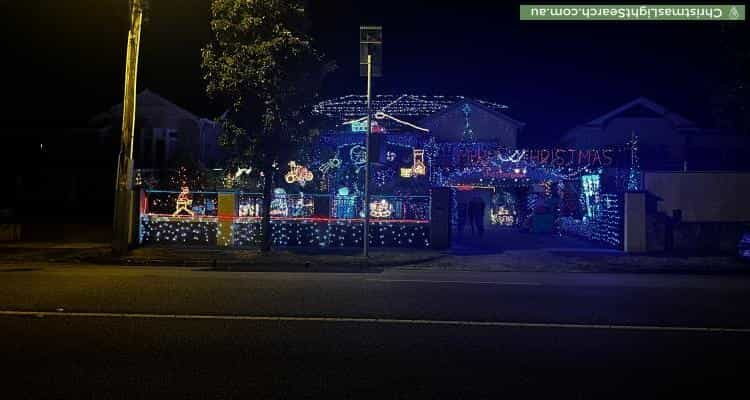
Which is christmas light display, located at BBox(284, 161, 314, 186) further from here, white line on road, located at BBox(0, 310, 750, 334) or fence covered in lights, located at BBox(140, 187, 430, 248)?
white line on road, located at BBox(0, 310, 750, 334)

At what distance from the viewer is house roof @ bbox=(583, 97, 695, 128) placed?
27219mm

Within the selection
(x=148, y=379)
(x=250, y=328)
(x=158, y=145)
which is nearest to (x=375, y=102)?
(x=158, y=145)

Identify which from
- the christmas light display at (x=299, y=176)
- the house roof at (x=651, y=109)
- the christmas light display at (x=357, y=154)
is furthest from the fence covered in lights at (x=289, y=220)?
the house roof at (x=651, y=109)

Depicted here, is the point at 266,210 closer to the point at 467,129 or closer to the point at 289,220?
the point at 289,220

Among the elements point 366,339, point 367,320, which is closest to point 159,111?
point 367,320

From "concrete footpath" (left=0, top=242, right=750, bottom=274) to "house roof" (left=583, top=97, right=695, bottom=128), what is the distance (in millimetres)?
11914

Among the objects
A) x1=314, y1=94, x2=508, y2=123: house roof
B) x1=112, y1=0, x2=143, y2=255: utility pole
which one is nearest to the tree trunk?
x1=112, y1=0, x2=143, y2=255: utility pole

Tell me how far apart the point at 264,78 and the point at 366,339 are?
967cm

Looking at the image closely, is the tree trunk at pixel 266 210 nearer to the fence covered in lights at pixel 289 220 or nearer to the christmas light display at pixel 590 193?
the fence covered in lights at pixel 289 220

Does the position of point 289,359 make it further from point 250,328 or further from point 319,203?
point 319,203

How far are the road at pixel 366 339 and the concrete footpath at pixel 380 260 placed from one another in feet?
8.93

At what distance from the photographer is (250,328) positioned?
7473mm

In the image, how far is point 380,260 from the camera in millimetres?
15016

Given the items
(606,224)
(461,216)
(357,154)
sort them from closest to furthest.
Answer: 1. (606,224)
2. (461,216)
3. (357,154)
